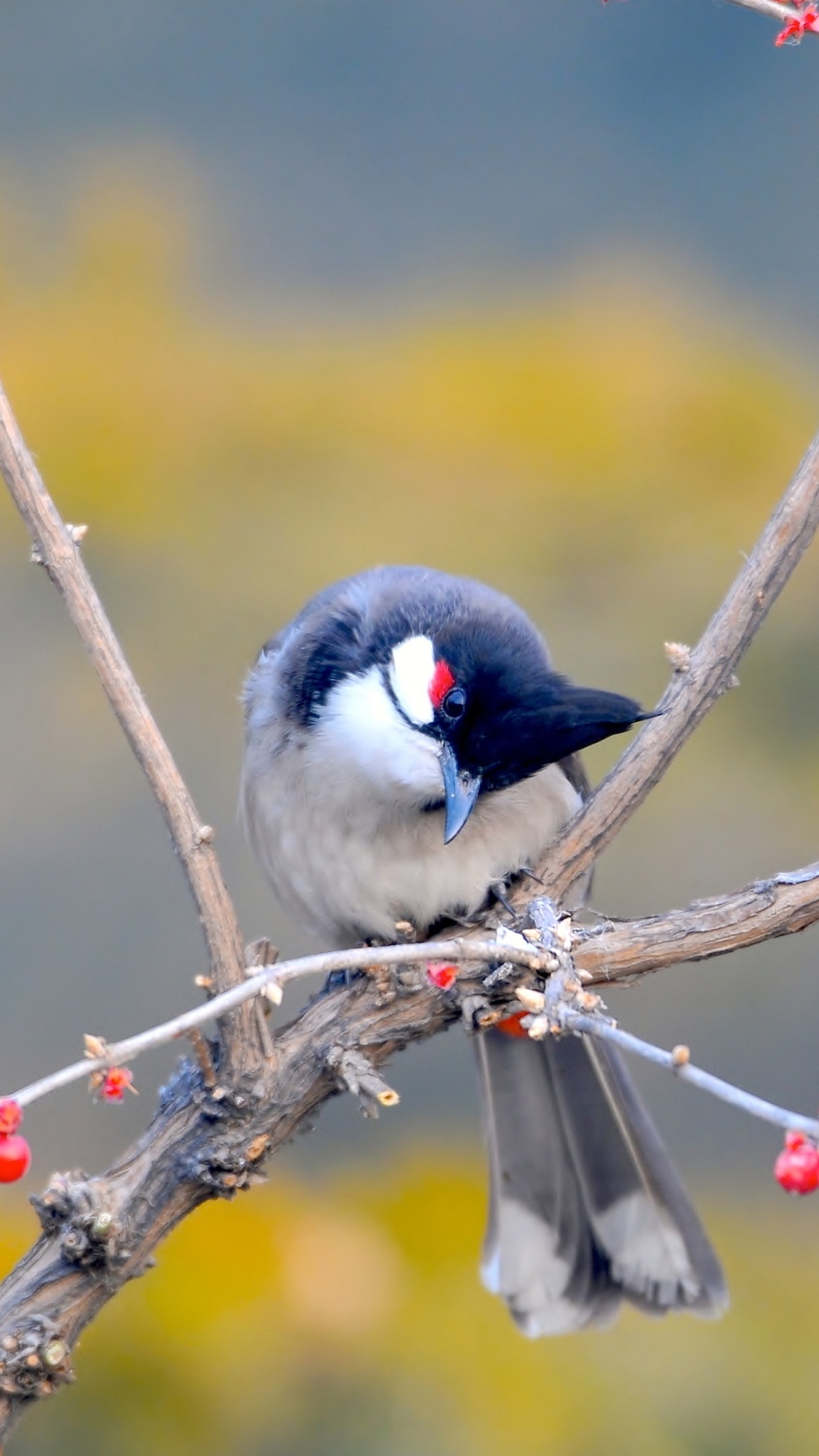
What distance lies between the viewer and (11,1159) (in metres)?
1.04

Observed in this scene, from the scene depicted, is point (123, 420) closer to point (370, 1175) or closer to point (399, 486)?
point (399, 486)

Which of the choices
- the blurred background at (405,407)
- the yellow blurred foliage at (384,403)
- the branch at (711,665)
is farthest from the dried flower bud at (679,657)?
the yellow blurred foliage at (384,403)

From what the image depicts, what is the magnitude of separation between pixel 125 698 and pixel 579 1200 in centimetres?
93

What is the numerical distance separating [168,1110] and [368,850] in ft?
1.24

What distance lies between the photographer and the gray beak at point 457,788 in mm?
1454

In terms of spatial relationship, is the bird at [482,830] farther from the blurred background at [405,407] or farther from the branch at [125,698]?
the blurred background at [405,407]

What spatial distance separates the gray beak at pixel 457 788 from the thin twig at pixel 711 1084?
42 cm

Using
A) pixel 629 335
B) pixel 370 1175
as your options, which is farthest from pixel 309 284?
pixel 370 1175

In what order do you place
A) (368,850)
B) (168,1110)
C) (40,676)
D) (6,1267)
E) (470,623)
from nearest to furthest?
1. (168,1110)
2. (470,623)
3. (368,850)
4. (6,1267)
5. (40,676)

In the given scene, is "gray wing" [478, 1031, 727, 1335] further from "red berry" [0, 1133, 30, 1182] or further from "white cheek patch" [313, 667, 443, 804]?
"red berry" [0, 1133, 30, 1182]

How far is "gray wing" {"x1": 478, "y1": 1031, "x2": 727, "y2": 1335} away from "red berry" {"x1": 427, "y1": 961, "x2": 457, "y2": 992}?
1.91 feet

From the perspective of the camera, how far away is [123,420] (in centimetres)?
255

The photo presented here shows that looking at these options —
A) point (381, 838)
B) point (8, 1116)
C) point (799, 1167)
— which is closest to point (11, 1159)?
point (8, 1116)

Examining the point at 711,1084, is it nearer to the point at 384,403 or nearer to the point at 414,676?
the point at 414,676
